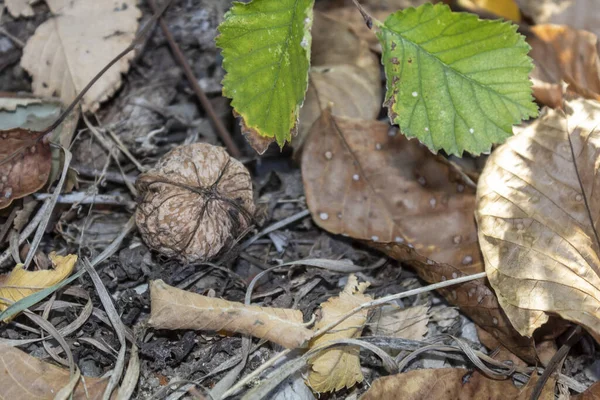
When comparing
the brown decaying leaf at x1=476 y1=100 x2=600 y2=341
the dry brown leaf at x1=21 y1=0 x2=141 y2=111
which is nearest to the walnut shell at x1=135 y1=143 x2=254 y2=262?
the dry brown leaf at x1=21 y1=0 x2=141 y2=111

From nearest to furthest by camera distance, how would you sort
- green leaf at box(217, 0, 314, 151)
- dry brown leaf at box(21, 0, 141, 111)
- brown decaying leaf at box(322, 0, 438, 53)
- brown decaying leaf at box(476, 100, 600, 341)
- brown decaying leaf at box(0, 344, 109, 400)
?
brown decaying leaf at box(0, 344, 109, 400) → brown decaying leaf at box(476, 100, 600, 341) → green leaf at box(217, 0, 314, 151) → dry brown leaf at box(21, 0, 141, 111) → brown decaying leaf at box(322, 0, 438, 53)

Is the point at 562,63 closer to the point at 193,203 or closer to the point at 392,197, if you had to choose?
the point at 392,197

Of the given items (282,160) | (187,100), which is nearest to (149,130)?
(187,100)

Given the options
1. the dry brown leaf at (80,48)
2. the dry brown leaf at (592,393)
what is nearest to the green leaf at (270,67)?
the dry brown leaf at (80,48)

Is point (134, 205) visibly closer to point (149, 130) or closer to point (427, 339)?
point (149, 130)

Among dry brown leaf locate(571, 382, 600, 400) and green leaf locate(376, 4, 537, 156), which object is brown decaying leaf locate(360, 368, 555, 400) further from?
green leaf locate(376, 4, 537, 156)

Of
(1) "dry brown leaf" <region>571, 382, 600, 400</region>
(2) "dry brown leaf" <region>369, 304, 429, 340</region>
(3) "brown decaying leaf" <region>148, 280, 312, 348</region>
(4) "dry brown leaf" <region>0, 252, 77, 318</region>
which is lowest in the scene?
(1) "dry brown leaf" <region>571, 382, 600, 400</region>
